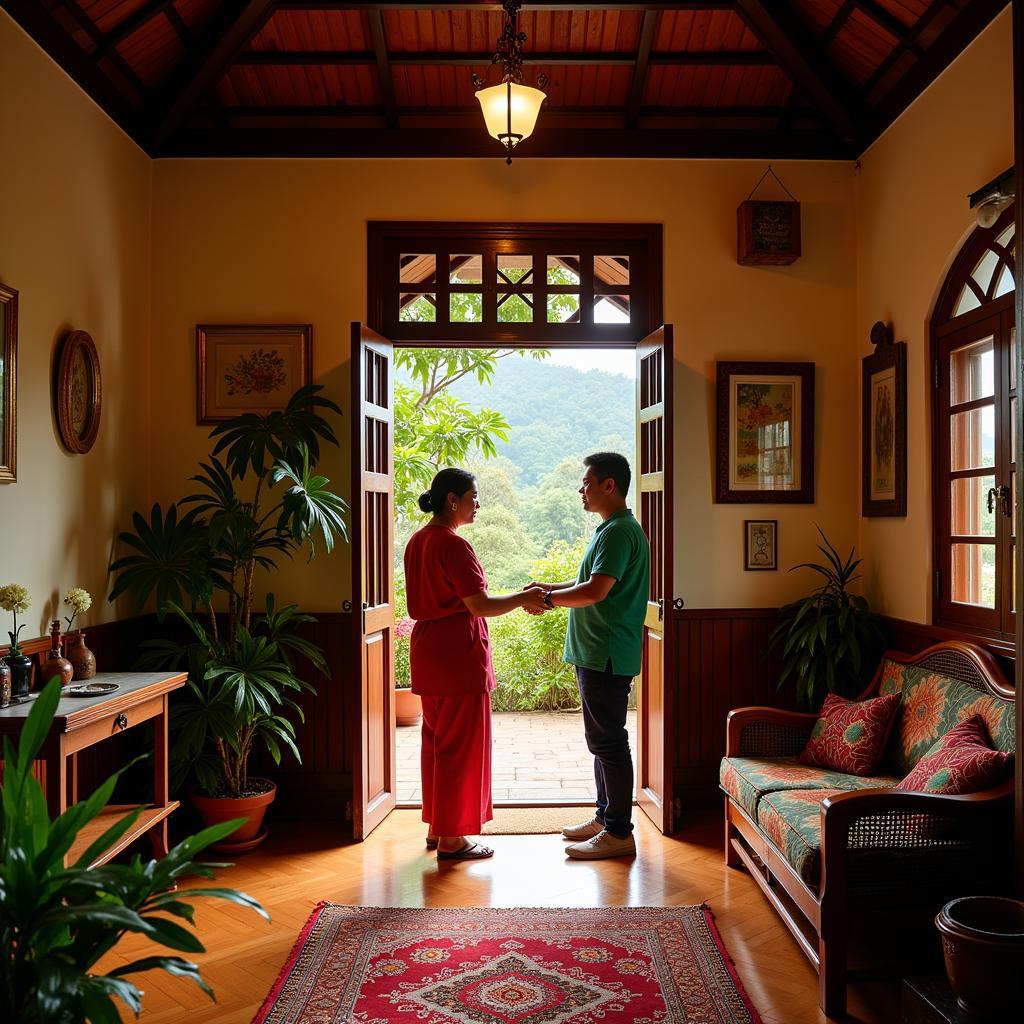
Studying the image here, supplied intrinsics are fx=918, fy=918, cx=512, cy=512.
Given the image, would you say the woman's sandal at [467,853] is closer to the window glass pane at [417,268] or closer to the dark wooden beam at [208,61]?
the window glass pane at [417,268]

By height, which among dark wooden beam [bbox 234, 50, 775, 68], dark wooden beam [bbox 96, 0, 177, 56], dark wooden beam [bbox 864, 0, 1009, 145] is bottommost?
dark wooden beam [bbox 864, 0, 1009, 145]

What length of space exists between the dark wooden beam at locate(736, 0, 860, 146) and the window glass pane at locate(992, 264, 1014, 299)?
1634 mm

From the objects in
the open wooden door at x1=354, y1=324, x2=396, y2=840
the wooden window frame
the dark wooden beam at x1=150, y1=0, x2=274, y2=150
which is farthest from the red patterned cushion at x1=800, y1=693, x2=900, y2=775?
the dark wooden beam at x1=150, y1=0, x2=274, y2=150

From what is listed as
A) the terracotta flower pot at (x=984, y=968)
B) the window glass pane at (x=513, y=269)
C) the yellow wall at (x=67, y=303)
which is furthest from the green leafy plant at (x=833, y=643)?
the yellow wall at (x=67, y=303)

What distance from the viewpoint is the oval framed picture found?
3.96 m

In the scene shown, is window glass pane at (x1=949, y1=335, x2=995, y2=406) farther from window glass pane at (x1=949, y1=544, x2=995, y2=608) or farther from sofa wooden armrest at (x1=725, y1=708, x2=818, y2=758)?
sofa wooden armrest at (x1=725, y1=708, x2=818, y2=758)

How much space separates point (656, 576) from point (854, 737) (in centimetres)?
136

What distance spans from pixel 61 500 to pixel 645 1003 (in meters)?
3.08

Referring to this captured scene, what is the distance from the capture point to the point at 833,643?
14.9 feet

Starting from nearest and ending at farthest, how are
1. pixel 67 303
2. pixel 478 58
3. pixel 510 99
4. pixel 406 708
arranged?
pixel 510 99 → pixel 67 303 → pixel 478 58 → pixel 406 708

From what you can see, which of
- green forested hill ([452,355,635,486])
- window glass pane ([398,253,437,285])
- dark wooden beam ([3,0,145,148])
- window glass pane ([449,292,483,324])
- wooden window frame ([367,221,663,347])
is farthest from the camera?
green forested hill ([452,355,635,486])

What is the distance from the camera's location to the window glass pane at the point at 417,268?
16.8ft

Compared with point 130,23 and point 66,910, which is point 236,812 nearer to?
point 66,910

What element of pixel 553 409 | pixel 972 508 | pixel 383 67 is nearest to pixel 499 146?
pixel 383 67
